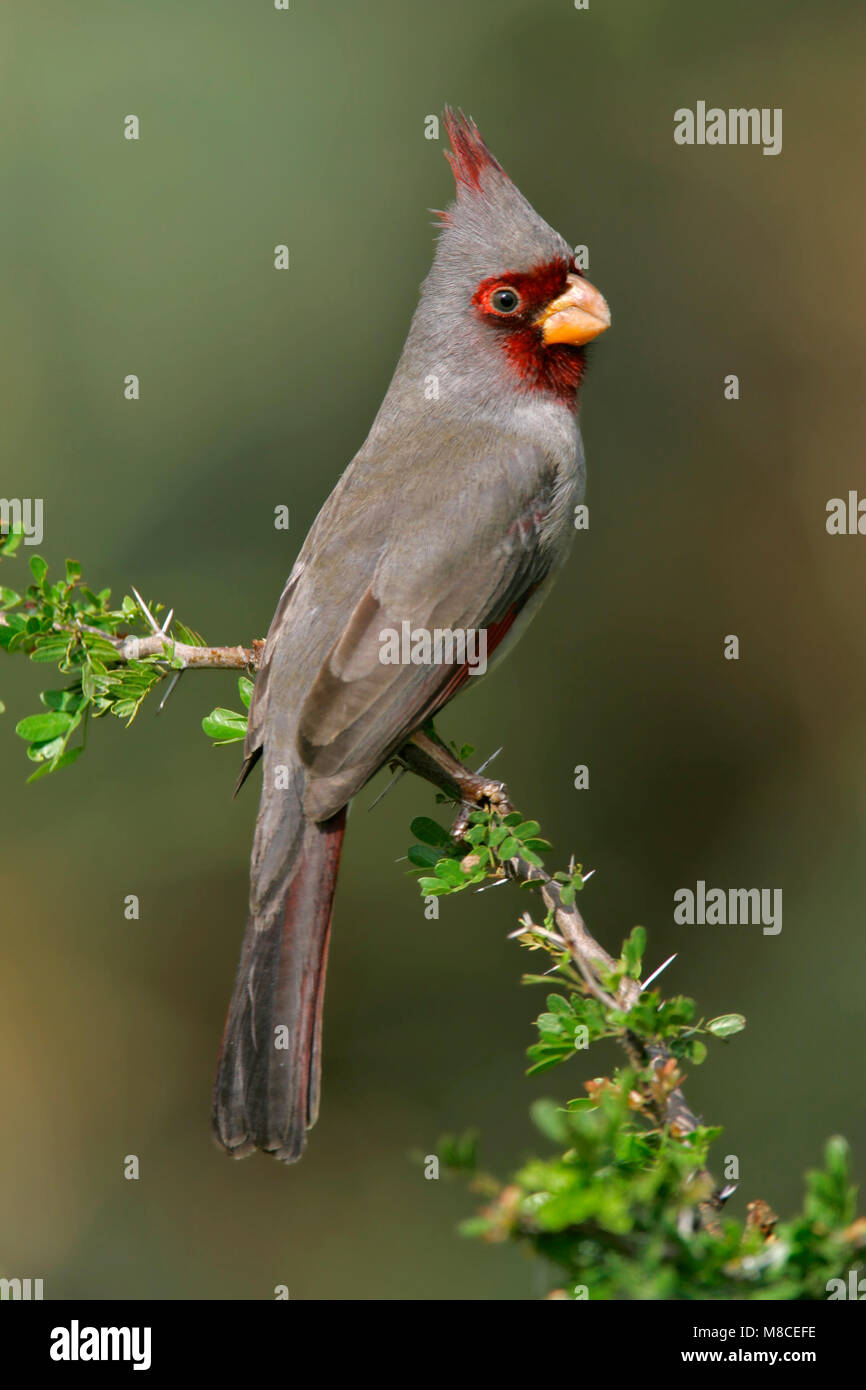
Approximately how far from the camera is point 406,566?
4.03 meters

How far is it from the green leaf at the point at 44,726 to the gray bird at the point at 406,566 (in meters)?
0.55

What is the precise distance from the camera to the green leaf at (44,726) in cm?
349

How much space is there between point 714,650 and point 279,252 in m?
2.52

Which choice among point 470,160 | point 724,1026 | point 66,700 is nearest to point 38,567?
point 66,700

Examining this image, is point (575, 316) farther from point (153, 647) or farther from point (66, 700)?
point (66, 700)

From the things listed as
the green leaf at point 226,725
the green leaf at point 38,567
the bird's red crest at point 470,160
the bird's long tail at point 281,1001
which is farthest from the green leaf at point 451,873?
the bird's red crest at point 470,160

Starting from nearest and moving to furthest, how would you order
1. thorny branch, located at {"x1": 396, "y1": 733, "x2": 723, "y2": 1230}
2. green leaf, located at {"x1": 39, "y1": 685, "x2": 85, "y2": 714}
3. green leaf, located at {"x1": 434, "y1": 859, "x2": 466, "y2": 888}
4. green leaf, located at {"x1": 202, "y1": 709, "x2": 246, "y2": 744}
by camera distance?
thorny branch, located at {"x1": 396, "y1": 733, "x2": 723, "y2": 1230}, green leaf, located at {"x1": 434, "y1": 859, "x2": 466, "y2": 888}, green leaf, located at {"x1": 39, "y1": 685, "x2": 85, "y2": 714}, green leaf, located at {"x1": 202, "y1": 709, "x2": 246, "y2": 744}

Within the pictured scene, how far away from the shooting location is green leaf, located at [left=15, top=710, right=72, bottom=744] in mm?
3490

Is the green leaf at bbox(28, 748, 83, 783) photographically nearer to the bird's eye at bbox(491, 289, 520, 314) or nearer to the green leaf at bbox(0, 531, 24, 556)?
the green leaf at bbox(0, 531, 24, 556)

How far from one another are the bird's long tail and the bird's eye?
5.76 feet

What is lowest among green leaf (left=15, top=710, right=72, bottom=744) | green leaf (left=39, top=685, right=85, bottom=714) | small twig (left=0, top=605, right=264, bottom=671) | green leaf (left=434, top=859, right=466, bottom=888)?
green leaf (left=434, top=859, right=466, bottom=888)

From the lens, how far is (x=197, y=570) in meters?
6.04

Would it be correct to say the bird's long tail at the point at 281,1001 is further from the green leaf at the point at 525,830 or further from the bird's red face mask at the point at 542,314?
the bird's red face mask at the point at 542,314

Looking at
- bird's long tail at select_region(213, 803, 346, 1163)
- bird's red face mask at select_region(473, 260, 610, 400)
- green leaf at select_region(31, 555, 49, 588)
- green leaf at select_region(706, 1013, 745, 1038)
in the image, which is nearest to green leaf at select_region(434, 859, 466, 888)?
bird's long tail at select_region(213, 803, 346, 1163)
